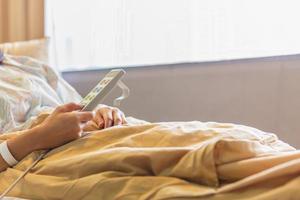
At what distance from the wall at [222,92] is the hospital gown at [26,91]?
334 millimetres

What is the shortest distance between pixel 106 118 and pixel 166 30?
0.87 m

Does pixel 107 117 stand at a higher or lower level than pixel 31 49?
lower

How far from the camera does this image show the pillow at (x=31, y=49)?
1.90m

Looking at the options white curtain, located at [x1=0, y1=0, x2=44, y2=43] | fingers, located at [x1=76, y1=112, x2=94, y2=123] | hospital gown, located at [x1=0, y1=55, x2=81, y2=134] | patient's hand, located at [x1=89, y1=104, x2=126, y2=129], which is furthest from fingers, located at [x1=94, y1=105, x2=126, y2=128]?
white curtain, located at [x1=0, y1=0, x2=44, y2=43]

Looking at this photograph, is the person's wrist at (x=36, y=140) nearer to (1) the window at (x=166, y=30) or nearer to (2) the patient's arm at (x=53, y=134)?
(2) the patient's arm at (x=53, y=134)

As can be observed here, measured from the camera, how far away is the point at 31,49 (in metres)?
1.92

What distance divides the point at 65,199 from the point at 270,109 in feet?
4.00

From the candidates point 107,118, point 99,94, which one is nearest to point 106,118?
point 107,118

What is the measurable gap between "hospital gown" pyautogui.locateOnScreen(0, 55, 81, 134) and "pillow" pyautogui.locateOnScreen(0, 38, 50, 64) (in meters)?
0.11

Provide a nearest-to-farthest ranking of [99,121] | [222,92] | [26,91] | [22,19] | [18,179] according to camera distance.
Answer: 1. [18,179]
2. [99,121]
3. [26,91]
4. [222,92]
5. [22,19]

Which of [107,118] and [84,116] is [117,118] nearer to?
[107,118]

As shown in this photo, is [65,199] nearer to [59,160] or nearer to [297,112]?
[59,160]

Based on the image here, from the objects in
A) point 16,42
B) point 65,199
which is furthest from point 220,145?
point 16,42

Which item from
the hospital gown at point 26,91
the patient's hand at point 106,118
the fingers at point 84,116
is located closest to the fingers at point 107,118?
the patient's hand at point 106,118
